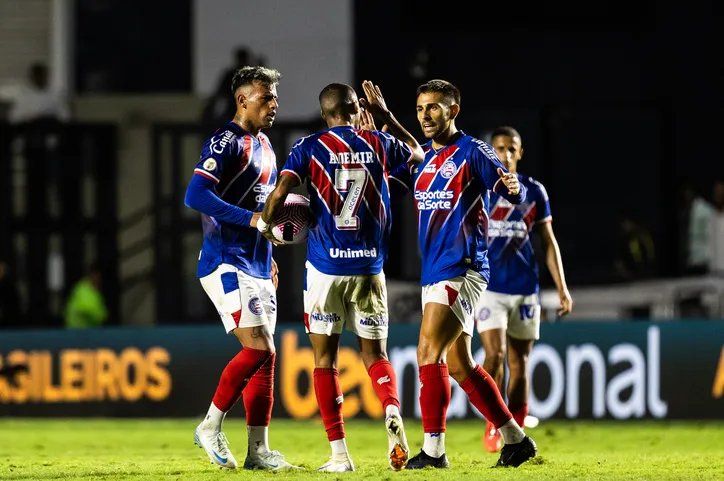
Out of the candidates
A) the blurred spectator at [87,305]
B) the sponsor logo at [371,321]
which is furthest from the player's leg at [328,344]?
the blurred spectator at [87,305]

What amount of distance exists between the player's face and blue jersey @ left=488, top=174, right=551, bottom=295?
8.5 inches

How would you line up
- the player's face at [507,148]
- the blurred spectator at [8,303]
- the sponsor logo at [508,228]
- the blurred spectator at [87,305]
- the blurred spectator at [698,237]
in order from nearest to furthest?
the player's face at [507,148] → the sponsor logo at [508,228] → the blurred spectator at [698,237] → the blurred spectator at [8,303] → the blurred spectator at [87,305]

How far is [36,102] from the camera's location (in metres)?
18.3

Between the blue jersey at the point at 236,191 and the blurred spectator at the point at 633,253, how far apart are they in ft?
28.4

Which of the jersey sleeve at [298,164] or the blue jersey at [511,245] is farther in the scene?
the blue jersey at [511,245]

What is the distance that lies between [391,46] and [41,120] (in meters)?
4.72

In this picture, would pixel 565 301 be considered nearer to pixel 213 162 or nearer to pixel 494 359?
pixel 494 359

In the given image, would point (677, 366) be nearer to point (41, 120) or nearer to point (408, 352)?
point (408, 352)

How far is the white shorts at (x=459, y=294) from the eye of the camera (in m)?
8.33

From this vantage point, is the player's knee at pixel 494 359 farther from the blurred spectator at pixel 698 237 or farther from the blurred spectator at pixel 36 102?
the blurred spectator at pixel 36 102

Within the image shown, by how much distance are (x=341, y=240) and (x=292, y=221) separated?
1.07 ft

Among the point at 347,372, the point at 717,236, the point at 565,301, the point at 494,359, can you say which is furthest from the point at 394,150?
the point at 717,236

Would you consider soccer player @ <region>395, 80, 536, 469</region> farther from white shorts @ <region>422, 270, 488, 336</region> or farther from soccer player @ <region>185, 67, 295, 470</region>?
soccer player @ <region>185, 67, 295, 470</region>

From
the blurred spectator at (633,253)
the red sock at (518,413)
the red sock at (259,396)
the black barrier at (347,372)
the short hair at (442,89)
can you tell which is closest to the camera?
the short hair at (442,89)
